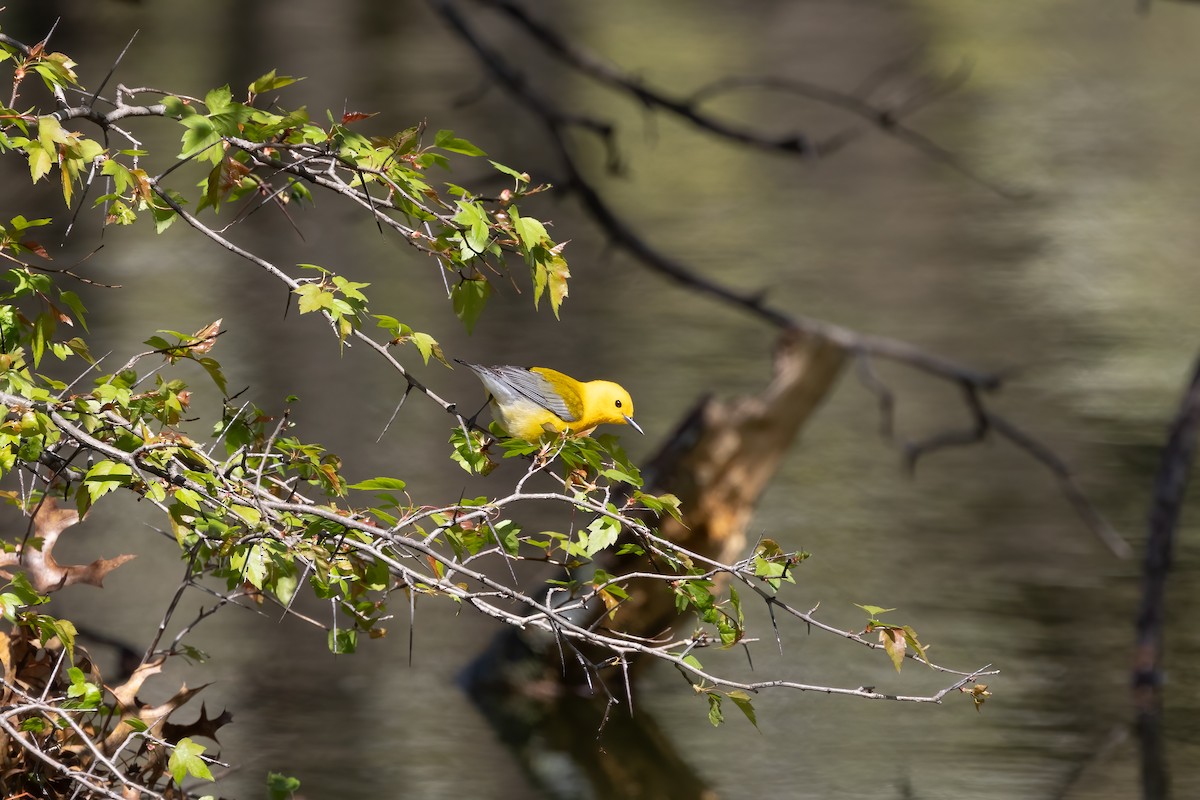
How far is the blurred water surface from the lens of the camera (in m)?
5.43

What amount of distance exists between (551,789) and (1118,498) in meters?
3.48

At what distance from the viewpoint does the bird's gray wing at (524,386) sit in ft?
11.3

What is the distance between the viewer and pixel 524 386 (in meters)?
3.51

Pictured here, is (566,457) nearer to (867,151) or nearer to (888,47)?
(867,151)

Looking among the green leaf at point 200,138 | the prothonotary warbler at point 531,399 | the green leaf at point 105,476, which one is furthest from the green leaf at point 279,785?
the green leaf at point 200,138

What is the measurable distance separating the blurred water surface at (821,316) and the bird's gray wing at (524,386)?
128 cm

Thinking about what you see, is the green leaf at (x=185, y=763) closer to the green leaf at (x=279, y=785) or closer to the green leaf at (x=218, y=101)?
the green leaf at (x=279, y=785)

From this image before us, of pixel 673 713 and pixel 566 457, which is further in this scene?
pixel 673 713

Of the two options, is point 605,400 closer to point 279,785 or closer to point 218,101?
point 279,785

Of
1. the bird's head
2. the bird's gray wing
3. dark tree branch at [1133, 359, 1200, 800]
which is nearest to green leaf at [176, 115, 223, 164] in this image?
the bird's gray wing

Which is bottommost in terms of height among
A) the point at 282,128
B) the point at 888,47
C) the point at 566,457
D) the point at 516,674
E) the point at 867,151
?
the point at 566,457

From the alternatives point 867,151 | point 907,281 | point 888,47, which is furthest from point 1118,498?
point 888,47

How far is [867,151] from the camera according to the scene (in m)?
17.0

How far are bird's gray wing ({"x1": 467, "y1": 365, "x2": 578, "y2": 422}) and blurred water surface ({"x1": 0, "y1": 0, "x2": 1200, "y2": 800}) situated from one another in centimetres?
128
